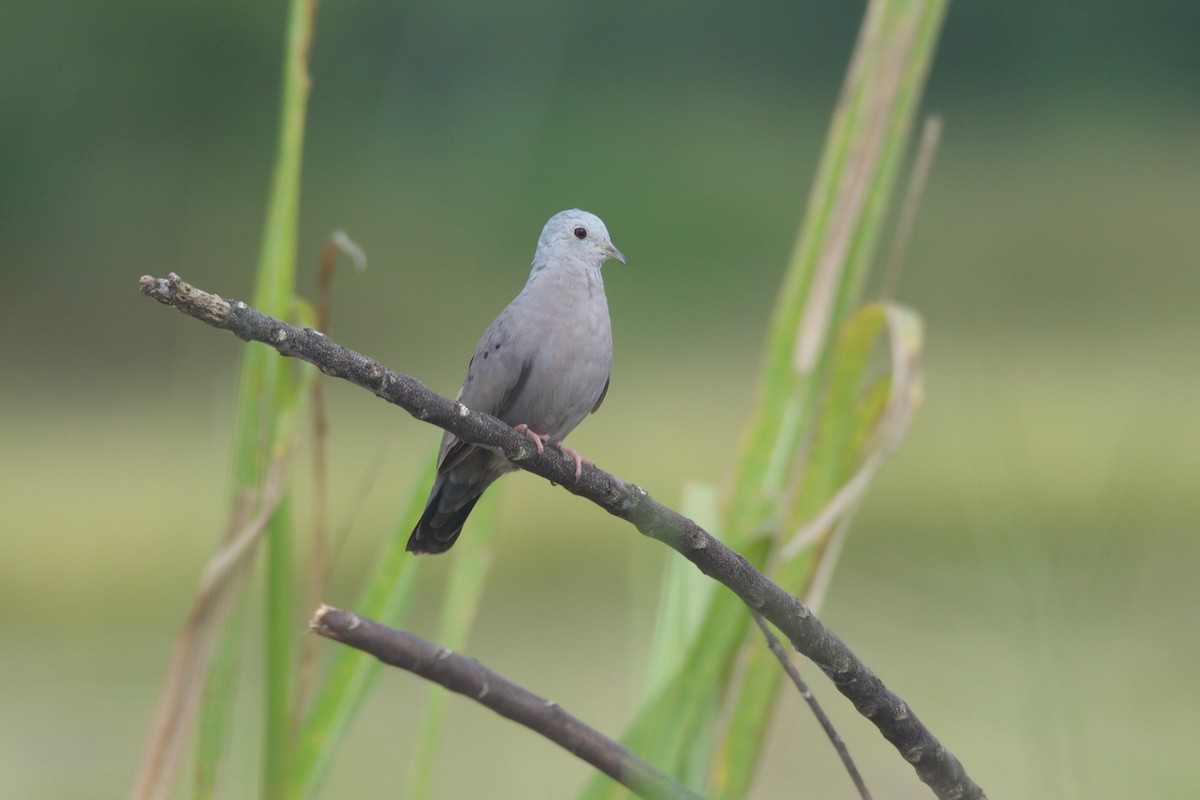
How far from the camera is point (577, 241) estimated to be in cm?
73

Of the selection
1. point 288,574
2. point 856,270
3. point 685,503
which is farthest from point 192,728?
point 856,270

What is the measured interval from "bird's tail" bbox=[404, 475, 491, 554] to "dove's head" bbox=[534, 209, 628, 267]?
0.49 feet

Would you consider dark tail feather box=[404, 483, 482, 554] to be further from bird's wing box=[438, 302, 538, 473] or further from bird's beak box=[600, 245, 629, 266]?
bird's beak box=[600, 245, 629, 266]

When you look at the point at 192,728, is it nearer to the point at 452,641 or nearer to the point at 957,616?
the point at 452,641

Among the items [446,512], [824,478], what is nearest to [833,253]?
[824,478]

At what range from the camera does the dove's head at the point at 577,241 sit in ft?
2.36

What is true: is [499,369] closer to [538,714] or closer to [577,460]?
[577,460]

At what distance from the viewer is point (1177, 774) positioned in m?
0.35

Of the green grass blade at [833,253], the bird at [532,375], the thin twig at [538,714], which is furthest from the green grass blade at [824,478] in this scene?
the thin twig at [538,714]

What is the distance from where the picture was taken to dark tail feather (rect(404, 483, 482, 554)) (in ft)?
2.18

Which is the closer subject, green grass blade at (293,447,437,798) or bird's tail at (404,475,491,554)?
green grass blade at (293,447,437,798)

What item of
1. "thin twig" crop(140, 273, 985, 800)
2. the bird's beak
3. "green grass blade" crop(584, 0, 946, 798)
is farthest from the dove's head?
"thin twig" crop(140, 273, 985, 800)

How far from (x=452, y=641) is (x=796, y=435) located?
0.21 m

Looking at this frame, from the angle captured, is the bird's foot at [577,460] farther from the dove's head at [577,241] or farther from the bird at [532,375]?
the dove's head at [577,241]
